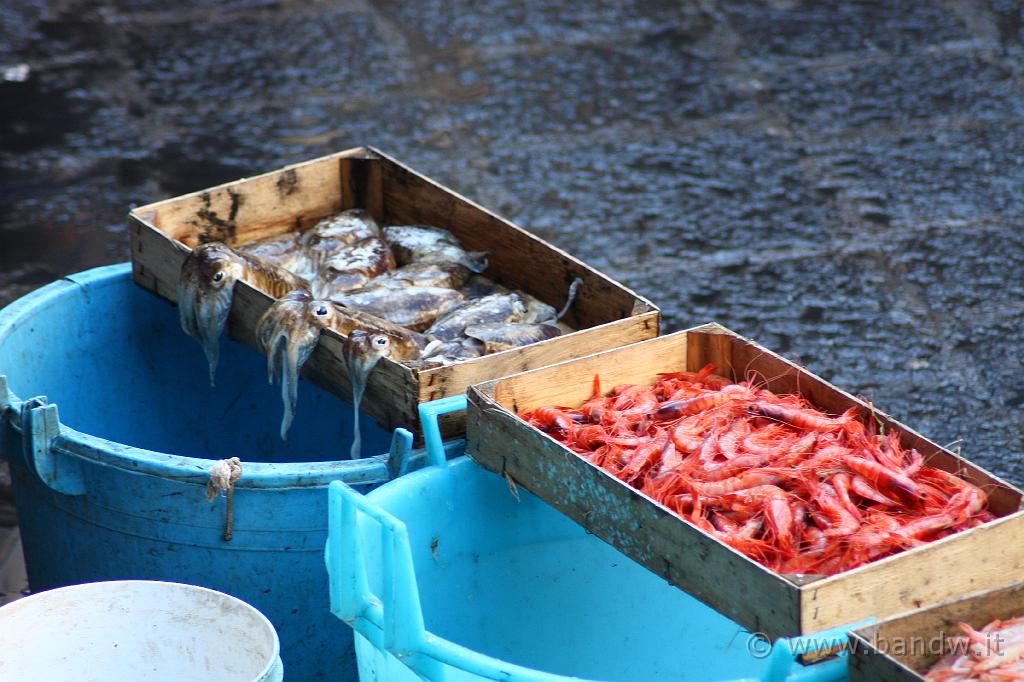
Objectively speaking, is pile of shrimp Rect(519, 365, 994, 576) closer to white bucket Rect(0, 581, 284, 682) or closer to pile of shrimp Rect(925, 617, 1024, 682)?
pile of shrimp Rect(925, 617, 1024, 682)

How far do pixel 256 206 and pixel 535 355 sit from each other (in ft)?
4.32

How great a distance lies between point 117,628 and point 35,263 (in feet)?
11.1

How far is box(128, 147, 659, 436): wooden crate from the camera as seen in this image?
3168 millimetres

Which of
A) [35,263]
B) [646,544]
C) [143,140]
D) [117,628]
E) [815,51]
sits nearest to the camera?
[646,544]

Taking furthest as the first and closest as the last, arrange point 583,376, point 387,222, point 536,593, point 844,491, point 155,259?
point 387,222
point 155,259
point 536,593
point 583,376
point 844,491

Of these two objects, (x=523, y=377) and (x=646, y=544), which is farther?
(x=523, y=377)

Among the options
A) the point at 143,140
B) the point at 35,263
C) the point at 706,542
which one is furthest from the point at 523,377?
the point at 143,140

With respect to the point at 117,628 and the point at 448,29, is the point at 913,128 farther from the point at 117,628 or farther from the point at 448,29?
the point at 117,628

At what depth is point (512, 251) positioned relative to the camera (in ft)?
12.8

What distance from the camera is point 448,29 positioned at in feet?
25.6

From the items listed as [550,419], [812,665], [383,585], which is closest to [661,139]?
[550,419]

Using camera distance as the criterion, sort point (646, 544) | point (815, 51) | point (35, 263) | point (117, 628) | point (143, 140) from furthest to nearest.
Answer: point (815, 51)
point (143, 140)
point (35, 263)
point (117, 628)
point (646, 544)

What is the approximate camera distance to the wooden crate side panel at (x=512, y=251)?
358 cm

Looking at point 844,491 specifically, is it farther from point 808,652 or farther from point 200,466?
Result: point 200,466
